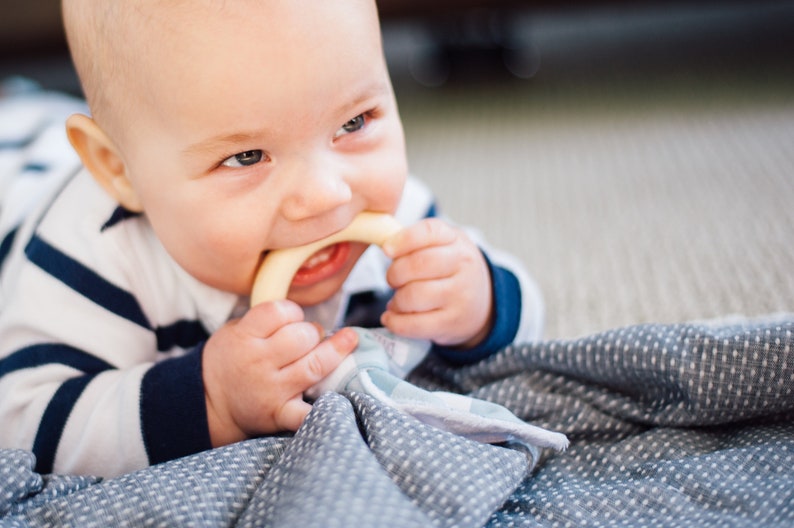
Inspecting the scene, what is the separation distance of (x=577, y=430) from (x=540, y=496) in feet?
0.30

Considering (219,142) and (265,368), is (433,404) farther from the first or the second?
(219,142)

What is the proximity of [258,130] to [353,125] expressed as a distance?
8 centimetres

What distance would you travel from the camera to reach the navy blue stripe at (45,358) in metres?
0.59

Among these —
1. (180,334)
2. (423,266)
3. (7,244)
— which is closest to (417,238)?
(423,266)

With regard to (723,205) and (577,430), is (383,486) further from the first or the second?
(723,205)

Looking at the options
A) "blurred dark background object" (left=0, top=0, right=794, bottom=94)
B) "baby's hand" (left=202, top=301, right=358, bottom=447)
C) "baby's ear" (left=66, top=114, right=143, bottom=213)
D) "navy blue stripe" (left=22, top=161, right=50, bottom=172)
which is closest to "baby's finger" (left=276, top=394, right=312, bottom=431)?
"baby's hand" (left=202, top=301, right=358, bottom=447)

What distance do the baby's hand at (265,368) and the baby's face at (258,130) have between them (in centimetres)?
5

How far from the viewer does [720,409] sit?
529mm

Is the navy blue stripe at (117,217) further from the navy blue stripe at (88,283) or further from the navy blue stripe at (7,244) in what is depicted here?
the navy blue stripe at (7,244)

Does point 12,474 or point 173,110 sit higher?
point 173,110

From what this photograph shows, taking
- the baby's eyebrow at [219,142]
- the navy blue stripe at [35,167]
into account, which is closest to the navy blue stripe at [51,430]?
the baby's eyebrow at [219,142]

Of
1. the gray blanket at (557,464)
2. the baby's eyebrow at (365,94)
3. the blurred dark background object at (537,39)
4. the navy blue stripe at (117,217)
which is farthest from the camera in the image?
the blurred dark background object at (537,39)

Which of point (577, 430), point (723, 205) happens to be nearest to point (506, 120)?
point (723, 205)

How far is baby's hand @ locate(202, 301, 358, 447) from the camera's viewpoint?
1.81 feet
